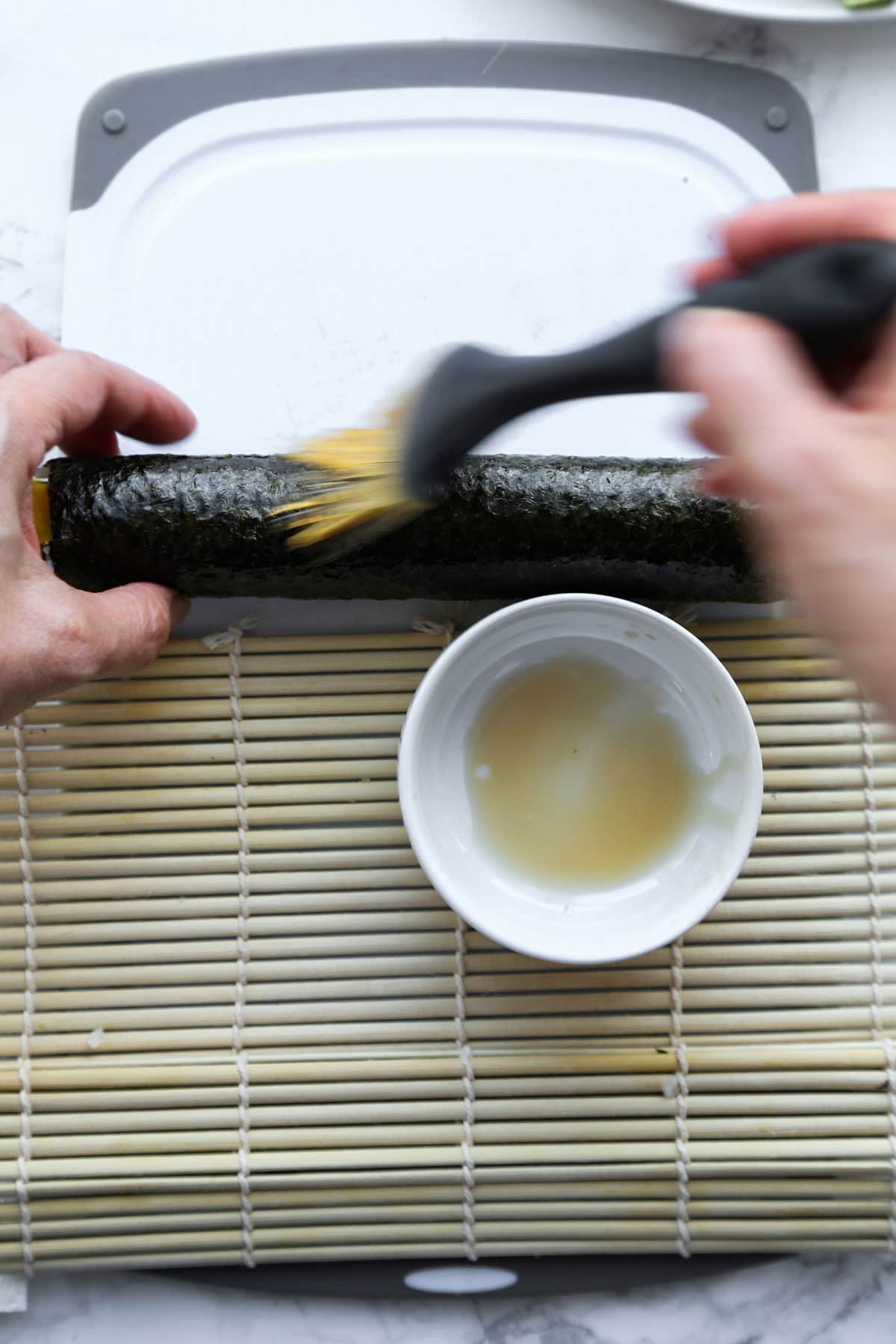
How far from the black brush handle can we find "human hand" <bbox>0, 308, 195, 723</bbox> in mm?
256

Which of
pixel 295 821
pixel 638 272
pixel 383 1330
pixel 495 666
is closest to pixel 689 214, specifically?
pixel 638 272

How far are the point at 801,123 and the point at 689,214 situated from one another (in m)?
0.14

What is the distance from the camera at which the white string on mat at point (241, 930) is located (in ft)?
2.86

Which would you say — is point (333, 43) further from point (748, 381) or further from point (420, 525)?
point (748, 381)

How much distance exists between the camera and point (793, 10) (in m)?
0.97

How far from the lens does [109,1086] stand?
0.87 m

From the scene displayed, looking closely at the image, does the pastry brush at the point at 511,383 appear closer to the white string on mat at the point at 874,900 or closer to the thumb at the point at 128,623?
the thumb at the point at 128,623

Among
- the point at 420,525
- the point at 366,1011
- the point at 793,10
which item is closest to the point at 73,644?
the point at 420,525

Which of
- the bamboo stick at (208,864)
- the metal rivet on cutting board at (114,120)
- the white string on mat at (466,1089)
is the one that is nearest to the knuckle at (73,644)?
the bamboo stick at (208,864)

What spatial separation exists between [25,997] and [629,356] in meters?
0.73

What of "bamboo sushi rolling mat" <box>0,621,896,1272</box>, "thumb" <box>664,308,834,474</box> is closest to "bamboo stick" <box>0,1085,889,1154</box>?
"bamboo sushi rolling mat" <box>0,621,896,1272</box>

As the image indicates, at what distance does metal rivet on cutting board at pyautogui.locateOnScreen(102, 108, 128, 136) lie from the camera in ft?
3.14

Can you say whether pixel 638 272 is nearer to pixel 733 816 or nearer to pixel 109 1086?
pixel 733 816

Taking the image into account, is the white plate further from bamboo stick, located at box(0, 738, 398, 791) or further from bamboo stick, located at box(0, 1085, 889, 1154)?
bamboo stick, located at box(0, 1085, 889, 1154)
